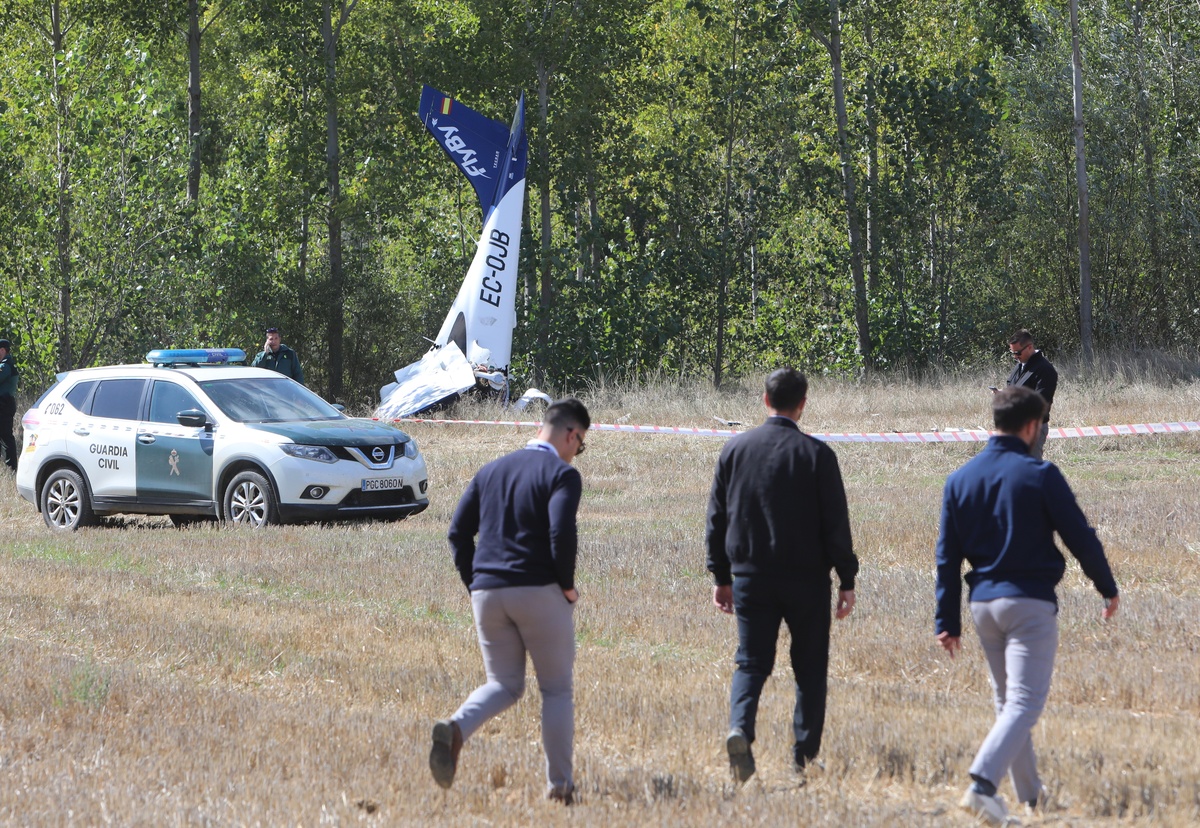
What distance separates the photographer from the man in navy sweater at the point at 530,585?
5438mm

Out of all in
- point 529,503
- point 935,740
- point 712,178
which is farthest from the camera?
point 712,178

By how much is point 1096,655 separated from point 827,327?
24615 millimetres

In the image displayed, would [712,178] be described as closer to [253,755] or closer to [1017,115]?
[1017,115]

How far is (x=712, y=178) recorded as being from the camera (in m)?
30.6

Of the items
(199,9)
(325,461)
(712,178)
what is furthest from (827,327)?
(325,461)

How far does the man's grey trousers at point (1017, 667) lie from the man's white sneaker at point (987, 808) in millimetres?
71

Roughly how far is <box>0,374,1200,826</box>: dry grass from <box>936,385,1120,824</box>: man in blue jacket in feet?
1.00

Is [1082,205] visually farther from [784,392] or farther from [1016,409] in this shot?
[1016,409]

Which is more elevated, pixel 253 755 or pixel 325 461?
pixel 325 461

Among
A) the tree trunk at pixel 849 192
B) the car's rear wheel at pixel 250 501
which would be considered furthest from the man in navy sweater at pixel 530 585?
the tree trunk at pixel 849 192

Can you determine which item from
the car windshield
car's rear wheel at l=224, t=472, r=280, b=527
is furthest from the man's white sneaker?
the car windshield

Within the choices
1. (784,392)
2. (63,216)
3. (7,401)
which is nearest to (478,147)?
(63,216)

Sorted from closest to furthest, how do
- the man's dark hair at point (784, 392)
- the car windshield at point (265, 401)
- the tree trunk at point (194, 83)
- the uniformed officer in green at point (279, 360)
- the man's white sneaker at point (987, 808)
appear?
the man's white sneaker at point (987, 808) → the man's dark hair at point (784, 392) → the car windshield at point (265, 401) → the uniformed officer in green at point (279, 360) → the tree trunk at point (194, 83)

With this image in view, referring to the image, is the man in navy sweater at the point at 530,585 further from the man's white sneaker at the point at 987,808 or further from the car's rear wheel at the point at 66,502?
the car's rear wheel at the point at 66,502
